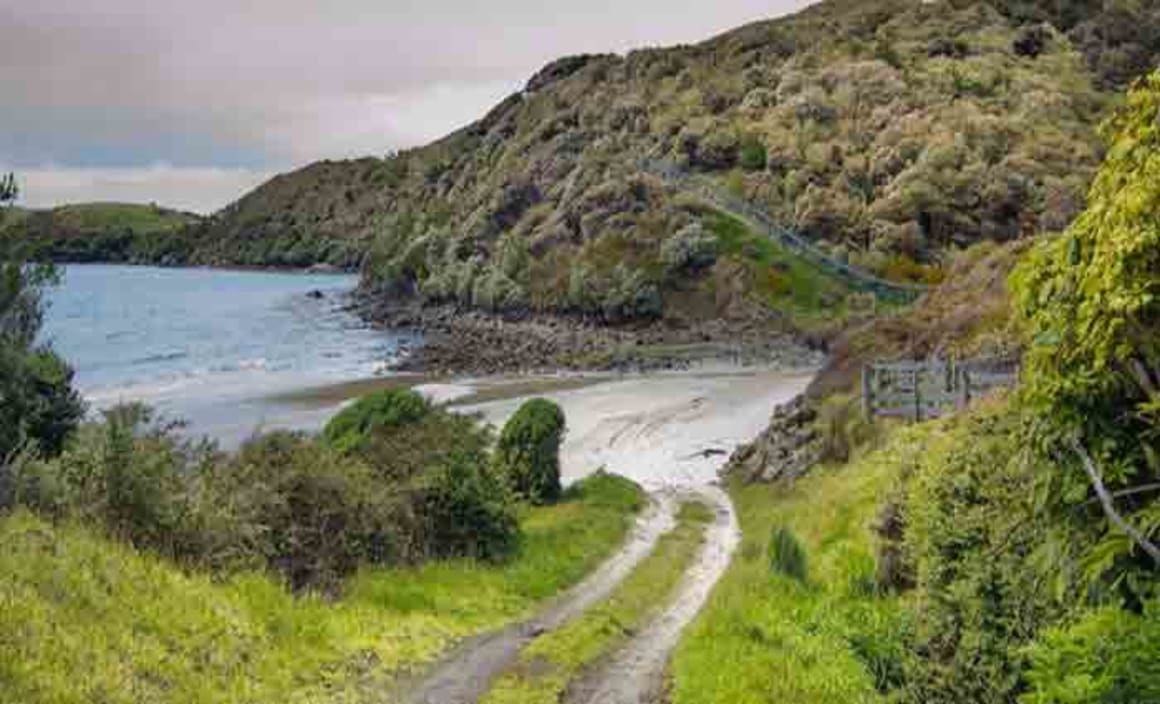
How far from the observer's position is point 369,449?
71.8 ft

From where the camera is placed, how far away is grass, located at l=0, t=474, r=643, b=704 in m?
9.76

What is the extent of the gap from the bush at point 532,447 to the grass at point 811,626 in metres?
10.3

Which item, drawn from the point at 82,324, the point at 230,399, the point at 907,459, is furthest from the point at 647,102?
the point at 907,459

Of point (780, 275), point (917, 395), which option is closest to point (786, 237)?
point (780, 275)

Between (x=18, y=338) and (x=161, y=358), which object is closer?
(x=18, y=338)

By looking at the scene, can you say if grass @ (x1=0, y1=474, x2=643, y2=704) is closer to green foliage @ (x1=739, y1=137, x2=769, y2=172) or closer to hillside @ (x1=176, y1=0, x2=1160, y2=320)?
hillside @ (x1=176, y1=0, x2=1160, y2=320)

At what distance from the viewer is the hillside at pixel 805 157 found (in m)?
87.7

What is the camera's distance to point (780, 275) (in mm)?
86625

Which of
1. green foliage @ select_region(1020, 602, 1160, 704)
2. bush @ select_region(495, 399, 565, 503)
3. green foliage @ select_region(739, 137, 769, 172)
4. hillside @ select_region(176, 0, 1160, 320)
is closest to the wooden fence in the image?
bush @ select_region(495, 399, 565, 503)

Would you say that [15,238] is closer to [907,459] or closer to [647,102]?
[907,459]

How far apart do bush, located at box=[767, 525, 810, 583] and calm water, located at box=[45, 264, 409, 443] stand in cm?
1670

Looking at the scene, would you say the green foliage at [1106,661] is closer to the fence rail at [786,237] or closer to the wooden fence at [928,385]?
the wooden fence at [928,385]

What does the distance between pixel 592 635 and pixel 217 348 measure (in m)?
81.9

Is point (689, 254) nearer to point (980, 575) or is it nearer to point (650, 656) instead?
point (650, 656)
